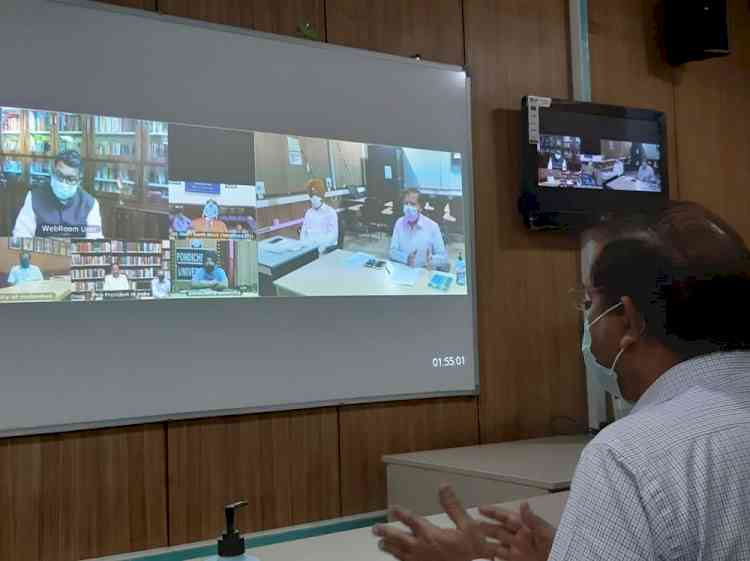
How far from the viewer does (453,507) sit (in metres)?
1.47

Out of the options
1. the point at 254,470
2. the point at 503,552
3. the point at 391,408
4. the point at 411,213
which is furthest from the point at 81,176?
the point at 503,552

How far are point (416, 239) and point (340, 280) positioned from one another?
0.39 meters

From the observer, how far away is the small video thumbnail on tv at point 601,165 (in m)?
3.83

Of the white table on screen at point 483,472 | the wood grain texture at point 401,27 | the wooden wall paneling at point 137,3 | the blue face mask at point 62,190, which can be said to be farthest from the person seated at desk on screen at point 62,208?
the white table on screen at point 483,472

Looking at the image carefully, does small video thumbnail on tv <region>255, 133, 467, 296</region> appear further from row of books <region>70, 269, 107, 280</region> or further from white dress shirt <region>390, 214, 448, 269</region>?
row of books <region>70, 269, 107, 280</region>

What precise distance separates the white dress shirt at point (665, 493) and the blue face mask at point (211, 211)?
2124 millimetres

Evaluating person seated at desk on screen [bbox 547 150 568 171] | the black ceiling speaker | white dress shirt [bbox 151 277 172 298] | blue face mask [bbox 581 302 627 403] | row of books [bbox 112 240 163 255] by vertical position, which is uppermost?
the black ceiling speaker

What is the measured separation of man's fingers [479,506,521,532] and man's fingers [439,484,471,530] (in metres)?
0.05

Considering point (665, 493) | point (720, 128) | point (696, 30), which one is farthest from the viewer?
point (720, 128)

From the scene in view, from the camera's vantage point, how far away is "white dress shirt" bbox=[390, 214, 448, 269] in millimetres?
3428

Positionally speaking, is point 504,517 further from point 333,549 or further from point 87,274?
point 87,274

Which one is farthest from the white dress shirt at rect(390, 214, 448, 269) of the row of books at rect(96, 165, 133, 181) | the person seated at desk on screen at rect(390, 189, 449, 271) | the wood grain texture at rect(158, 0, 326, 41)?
the row of books at rect(96, 165, 133, 181)

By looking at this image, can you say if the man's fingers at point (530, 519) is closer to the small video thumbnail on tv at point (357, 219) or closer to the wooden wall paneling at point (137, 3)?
the small video thumbnail on tv at point (357, 219)

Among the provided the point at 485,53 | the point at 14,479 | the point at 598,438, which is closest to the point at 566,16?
the point at 485,53
